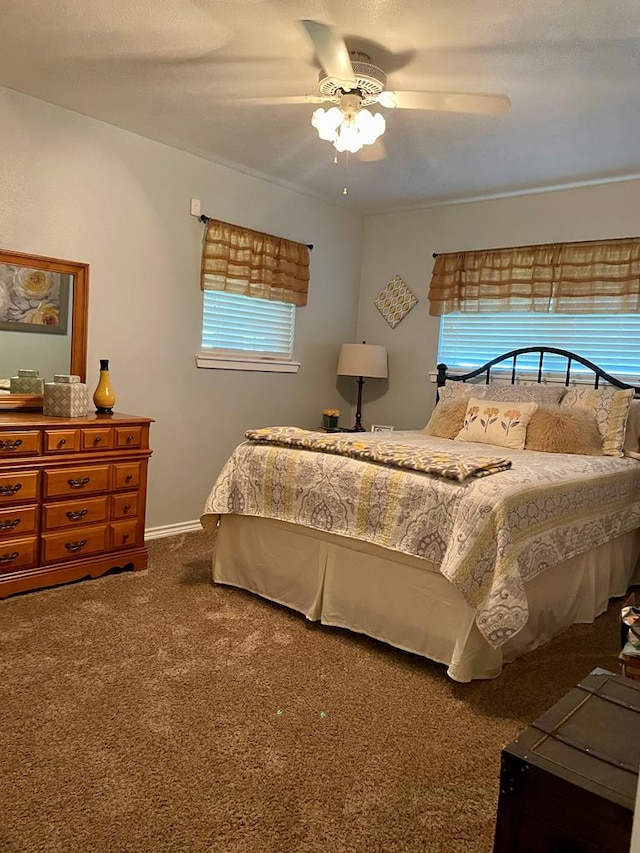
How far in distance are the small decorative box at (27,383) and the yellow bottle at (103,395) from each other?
0.98 ft

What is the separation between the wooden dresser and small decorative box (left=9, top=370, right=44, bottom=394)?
0.15m

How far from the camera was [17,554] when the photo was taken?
303cm

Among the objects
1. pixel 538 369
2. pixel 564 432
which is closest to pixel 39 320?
pixel 564 432

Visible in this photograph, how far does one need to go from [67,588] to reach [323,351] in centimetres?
286

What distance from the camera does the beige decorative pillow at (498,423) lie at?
12.1 feet

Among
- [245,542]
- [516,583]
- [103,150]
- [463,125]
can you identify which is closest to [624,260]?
[463,125]

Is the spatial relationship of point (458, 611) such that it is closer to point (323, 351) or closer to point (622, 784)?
point (622, 784)

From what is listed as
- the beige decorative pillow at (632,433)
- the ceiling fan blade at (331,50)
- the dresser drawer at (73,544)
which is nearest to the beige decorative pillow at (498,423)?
the beige decorative pillow at (632,433)

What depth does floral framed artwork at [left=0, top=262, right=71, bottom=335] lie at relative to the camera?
11.1ft

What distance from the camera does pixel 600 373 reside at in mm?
4145

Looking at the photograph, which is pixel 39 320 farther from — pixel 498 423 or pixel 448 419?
pixel 498 423

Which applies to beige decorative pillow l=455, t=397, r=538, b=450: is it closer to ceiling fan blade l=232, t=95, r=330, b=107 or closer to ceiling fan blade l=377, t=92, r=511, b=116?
ceiling fan blade l=377, t=92, r=511, b=116

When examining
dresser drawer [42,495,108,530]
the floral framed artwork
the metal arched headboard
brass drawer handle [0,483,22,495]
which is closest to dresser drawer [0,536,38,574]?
dresser drawer [42,495,108,530]

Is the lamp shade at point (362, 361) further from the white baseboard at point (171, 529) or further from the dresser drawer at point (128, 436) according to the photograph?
the dresser drawer at point (128, 436)
